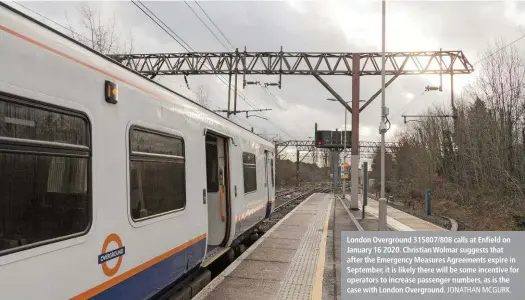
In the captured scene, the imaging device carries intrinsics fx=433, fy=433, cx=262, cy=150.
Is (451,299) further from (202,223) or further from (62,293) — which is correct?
(62,293)

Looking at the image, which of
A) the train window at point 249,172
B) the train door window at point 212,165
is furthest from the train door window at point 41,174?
the train window at point 249,172

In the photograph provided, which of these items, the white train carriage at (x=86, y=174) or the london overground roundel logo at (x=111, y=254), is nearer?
the white train carriage at (x=86, y=174)

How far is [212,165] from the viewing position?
795 centimetres

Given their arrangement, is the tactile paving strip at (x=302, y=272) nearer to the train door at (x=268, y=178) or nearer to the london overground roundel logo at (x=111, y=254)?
the train door at (x=268, y=178)

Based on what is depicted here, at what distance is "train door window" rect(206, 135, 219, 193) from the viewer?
787cm

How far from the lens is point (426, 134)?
38.1 meters

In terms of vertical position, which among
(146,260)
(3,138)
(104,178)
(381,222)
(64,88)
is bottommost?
(381,222)

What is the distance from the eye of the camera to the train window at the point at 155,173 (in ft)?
13.2

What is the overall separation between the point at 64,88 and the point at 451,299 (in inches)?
158

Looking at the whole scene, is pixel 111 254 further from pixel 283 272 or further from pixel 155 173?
pixel 283 272

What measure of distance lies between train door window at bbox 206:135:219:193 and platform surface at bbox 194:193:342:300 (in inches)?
55.9

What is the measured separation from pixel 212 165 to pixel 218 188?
0.44m

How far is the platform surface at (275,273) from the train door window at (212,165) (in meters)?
1.42

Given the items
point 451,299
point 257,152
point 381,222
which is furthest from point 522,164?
point 451,299
